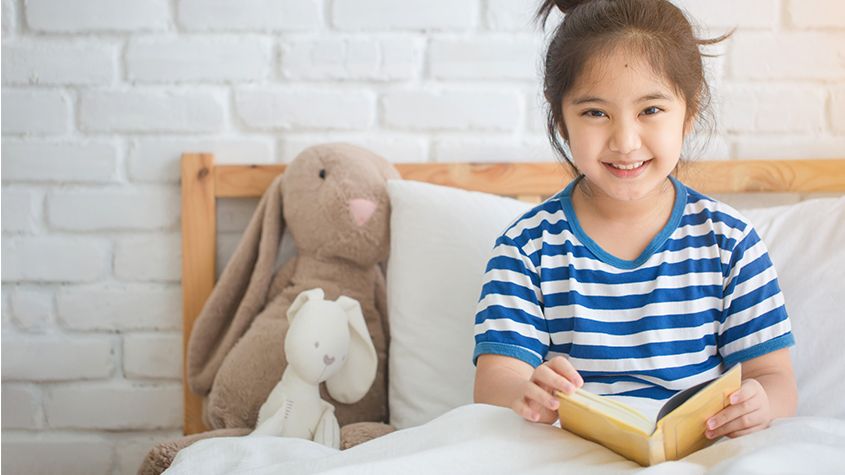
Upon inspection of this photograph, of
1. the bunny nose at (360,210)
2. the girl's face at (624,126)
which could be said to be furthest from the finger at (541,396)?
the bunny nose at (360,210)

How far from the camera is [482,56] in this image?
155 centimetres

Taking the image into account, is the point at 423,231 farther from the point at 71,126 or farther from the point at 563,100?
the point at 71,126

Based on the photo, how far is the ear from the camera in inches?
52.1

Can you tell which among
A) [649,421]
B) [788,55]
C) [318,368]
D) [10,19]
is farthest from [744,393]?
[10,19]

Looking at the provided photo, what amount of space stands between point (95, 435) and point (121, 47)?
0.67 meters

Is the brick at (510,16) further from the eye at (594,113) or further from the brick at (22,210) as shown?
the brick at (22,210)

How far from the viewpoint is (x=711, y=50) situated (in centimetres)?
154

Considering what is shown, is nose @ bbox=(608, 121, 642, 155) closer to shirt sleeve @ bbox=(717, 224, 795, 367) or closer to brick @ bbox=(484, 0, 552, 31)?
shirt sleeve @ bbox=(717, 224, 795, 367)

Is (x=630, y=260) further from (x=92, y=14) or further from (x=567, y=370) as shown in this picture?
(x=92, y=14)

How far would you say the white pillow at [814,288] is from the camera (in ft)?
3.83

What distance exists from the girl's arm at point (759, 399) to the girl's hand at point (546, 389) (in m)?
0.15

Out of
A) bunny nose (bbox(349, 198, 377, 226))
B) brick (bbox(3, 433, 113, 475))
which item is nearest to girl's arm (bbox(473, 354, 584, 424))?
bunny nose (bbox(349, 198, 377, 226))

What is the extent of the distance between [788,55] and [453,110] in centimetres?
57

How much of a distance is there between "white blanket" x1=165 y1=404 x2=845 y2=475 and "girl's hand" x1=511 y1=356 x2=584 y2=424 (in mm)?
13
